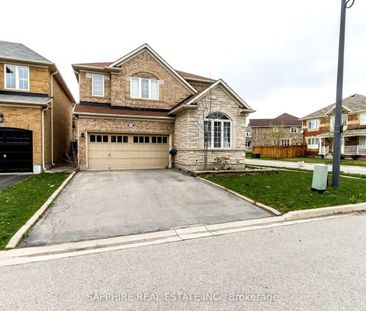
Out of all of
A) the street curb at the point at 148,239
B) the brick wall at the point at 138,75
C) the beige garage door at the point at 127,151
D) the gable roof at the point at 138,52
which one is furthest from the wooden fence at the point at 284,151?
the street curb at the point at 148,239

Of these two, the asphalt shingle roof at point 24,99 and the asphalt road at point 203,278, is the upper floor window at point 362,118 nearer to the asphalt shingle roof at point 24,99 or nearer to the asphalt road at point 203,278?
the asphalt road at point 203,278

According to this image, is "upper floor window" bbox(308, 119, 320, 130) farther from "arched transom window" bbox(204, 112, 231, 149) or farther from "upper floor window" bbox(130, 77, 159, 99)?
"upper floor window" bbox(130, 77, 159, 99)

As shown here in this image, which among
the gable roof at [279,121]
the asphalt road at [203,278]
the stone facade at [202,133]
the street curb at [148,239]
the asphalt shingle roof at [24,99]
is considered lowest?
the street curb at [148,239]

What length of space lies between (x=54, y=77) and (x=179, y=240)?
16.1 meters

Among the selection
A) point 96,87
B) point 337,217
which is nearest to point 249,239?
point 337,217

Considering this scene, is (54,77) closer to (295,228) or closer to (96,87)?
(96,87)

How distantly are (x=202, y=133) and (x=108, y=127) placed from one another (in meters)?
5.75

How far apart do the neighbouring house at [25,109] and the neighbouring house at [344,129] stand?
28.7 m

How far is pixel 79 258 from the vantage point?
146 inches

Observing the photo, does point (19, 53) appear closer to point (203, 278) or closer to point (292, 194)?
point (203, 278)

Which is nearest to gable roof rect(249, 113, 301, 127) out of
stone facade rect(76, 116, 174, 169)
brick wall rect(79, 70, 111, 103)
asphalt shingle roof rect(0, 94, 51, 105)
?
stone facade rect(76, 116, 174, 169)

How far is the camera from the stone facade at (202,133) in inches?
492

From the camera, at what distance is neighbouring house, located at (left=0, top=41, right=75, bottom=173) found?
12.2m

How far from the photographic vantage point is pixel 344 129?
28.2m
